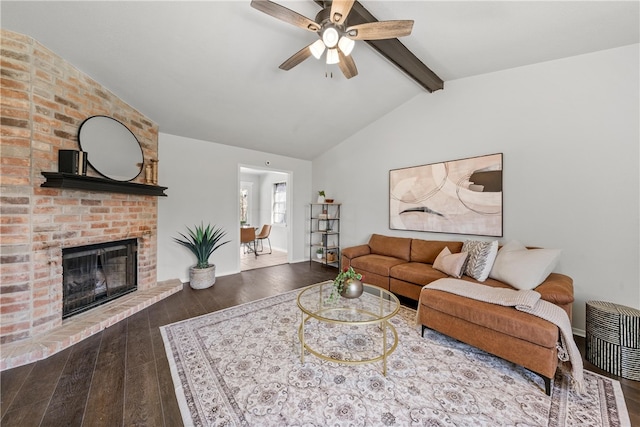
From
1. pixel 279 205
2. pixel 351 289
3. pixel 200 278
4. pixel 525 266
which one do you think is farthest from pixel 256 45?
pixel 279 205

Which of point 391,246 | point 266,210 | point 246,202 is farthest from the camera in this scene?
point 246,202

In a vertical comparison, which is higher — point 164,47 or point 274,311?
point 164,47

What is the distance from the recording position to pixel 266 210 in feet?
24.6

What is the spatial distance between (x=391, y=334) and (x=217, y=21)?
3.29 m

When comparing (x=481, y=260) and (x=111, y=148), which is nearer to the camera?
(x=481, y=260)

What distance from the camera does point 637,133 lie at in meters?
2.21

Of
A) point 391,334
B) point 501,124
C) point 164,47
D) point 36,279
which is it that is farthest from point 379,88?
point 36,279

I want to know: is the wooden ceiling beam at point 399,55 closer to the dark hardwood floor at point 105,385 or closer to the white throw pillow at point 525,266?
the white throw pillow at point 525,266

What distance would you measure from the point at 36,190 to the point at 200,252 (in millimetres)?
1936

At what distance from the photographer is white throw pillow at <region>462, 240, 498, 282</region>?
102 inches

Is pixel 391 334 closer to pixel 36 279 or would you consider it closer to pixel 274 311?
pixel 274 311

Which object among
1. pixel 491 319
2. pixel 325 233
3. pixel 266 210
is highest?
pixel 266 210

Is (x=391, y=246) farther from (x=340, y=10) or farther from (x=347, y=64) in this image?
(x=340, y=10)

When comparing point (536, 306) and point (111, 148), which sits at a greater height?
point (111, 148)
